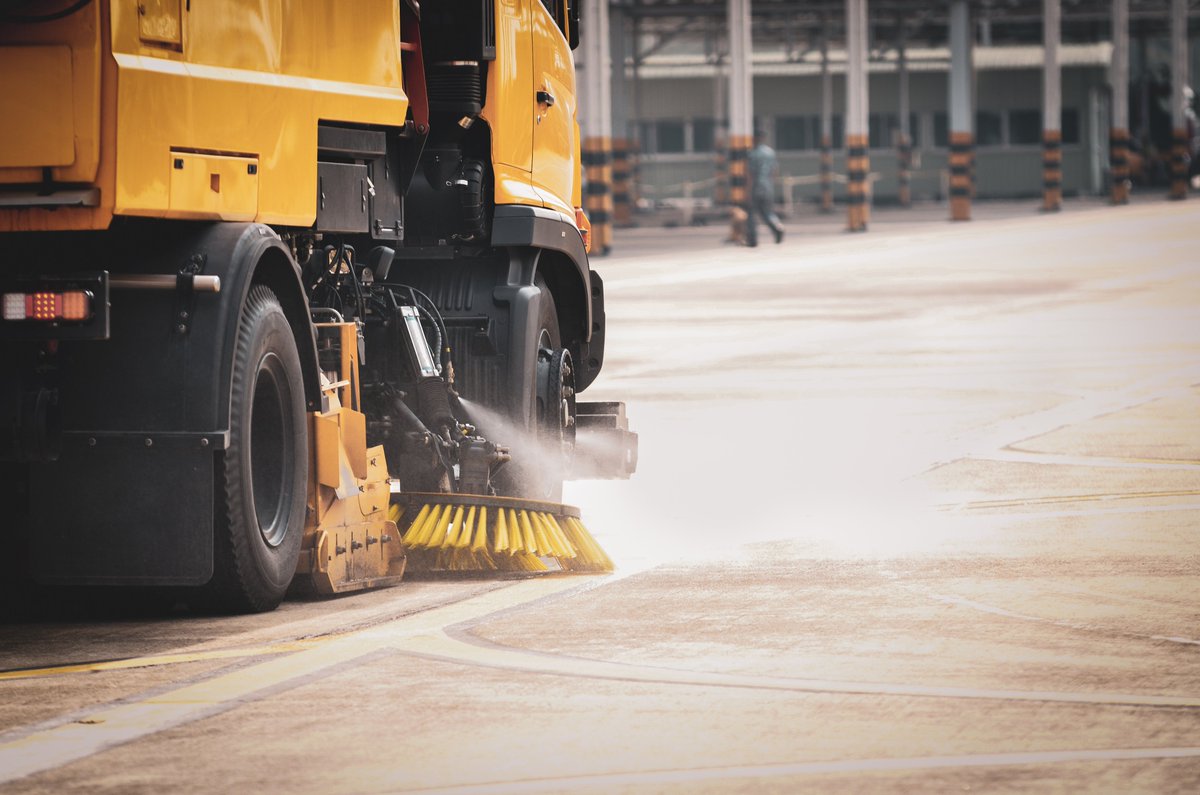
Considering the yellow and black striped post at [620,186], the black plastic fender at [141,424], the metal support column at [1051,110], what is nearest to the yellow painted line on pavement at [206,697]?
the black plastic fender at [141,424]

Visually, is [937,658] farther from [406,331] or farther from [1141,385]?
[1141,385]

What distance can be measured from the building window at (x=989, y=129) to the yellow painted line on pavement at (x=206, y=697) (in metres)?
59.5

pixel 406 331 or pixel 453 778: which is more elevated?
pixel 406 331

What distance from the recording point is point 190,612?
7.22 m

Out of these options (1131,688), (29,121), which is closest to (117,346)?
(29,121)

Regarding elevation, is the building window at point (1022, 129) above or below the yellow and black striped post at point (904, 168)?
above

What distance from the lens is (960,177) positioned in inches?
1859

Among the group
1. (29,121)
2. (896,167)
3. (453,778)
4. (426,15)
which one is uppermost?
(896,167)

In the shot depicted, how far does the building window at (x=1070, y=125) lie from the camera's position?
6444cm

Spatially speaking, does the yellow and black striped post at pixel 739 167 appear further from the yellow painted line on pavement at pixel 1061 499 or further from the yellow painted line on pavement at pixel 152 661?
the yellow painted line on pavement at pixel 152 661

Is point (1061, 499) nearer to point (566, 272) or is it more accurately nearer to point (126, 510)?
point (566, 272)

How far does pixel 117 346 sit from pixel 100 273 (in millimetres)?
281

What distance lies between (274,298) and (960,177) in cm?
4118

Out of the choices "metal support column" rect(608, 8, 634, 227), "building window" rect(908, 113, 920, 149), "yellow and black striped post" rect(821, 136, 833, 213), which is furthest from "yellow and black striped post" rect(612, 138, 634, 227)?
"building window" rect(908, 113, 920, 149)
